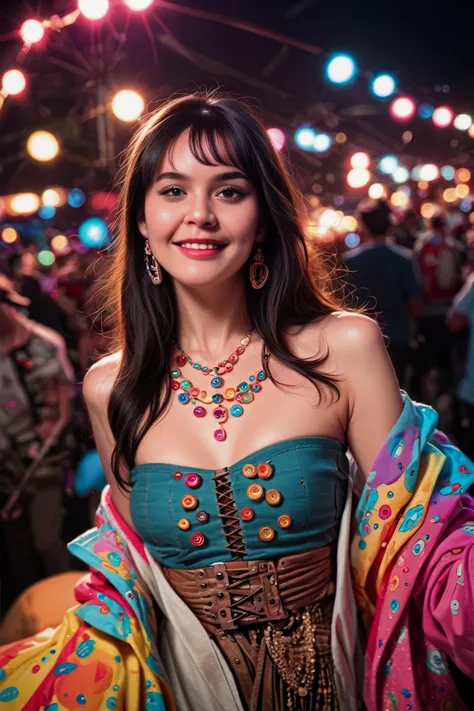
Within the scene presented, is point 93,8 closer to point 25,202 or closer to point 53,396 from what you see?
point 53,396

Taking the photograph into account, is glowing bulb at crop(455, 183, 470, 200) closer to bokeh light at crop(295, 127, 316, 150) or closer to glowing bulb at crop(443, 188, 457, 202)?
glowing bulb at crop(443, 188, 457, 202)

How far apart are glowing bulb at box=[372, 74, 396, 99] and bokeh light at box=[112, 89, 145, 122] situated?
3577mm

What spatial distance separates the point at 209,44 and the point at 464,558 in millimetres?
5651

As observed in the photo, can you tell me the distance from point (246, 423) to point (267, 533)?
28cm

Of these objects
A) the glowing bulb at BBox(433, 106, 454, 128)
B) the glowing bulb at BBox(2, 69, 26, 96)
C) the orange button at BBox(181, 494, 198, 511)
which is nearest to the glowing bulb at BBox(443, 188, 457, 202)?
the glowing bulb at BBox(433, 106, 454, 128)

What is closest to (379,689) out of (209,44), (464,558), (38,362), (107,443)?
(464,558)

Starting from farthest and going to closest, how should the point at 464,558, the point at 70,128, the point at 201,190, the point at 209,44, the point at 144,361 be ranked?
the point at 70,128 → the point at 209,44 → the point at 144,361 → the point at 201,190 → the point at 464,558

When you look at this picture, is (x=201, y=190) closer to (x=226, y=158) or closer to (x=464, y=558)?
(x=226, y=158)

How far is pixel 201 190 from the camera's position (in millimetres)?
1868

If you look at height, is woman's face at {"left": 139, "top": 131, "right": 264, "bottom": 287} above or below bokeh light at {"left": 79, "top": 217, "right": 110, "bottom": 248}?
below

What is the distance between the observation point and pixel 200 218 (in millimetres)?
1825

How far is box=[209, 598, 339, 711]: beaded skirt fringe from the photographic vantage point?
1868 mm

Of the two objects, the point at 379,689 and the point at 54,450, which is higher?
the point at 54,450

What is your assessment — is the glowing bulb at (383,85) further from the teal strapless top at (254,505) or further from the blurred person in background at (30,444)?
the teal strapless top at (254,505)
